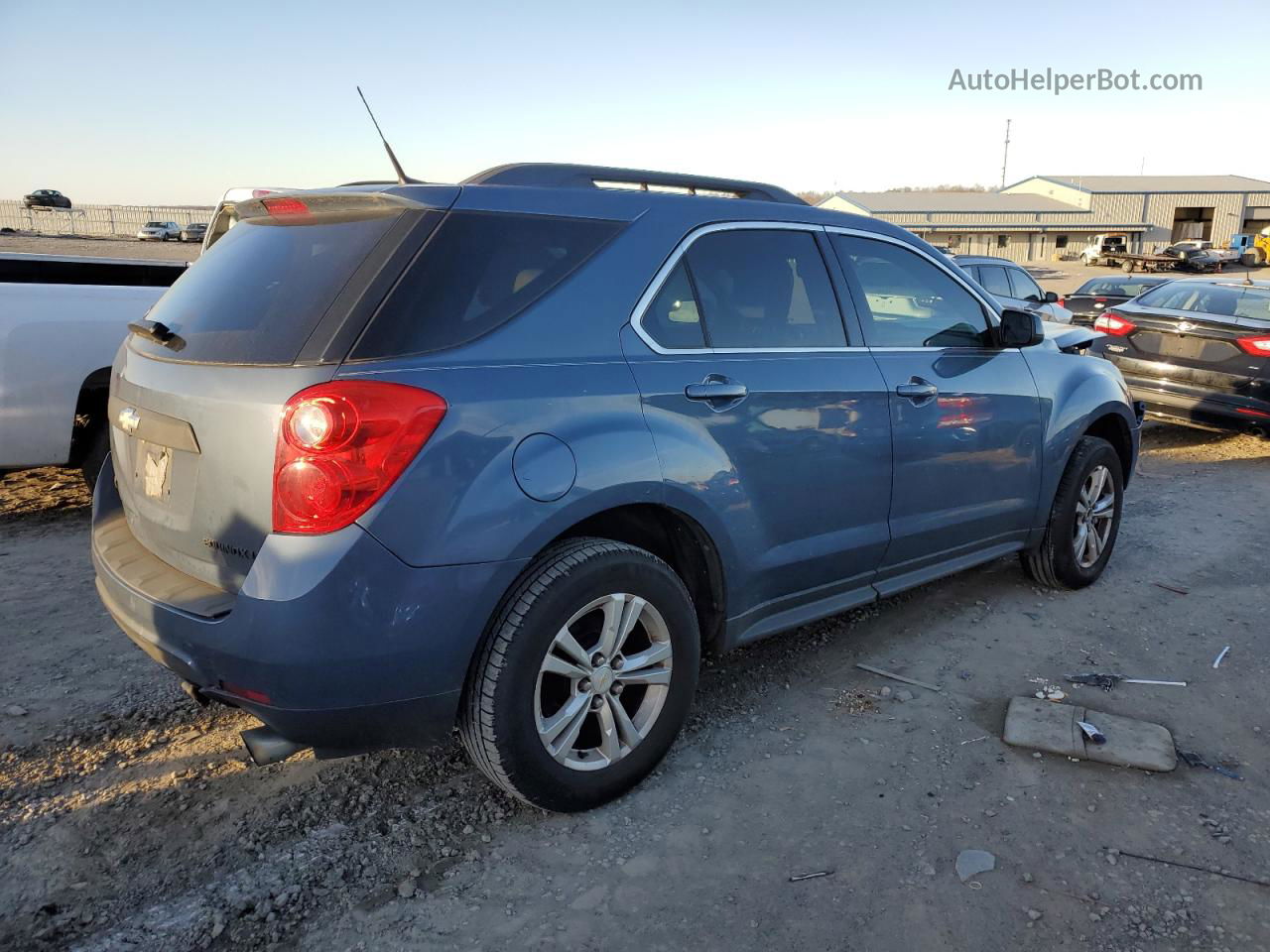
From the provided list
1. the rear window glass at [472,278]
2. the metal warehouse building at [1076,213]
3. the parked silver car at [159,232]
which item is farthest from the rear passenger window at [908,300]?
Result: the metal warehouse building at [1076,213]

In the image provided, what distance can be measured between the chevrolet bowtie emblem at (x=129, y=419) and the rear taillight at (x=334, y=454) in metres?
0.80

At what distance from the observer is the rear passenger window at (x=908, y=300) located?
3.73 metres

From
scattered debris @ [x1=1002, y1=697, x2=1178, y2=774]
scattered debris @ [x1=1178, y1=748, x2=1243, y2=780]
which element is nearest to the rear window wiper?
scattered debris @ [x1=1002, y1=697, x2=1178, y2=774]

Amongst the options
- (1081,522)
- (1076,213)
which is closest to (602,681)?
(1081,522)

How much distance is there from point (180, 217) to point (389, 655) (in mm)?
63174

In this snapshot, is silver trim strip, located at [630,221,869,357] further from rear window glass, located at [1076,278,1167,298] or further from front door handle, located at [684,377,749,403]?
rear window glass, located at [1076,278,1167,298]

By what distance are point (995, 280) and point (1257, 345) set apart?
521 cm

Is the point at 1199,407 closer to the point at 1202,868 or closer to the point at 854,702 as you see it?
the point at 854,702

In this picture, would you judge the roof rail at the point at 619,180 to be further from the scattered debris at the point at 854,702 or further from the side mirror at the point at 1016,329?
the scattered debris at the point at 854,702

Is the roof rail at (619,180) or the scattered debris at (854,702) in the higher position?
the roof rail at (619,180)

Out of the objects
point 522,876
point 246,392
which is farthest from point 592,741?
point 246,392

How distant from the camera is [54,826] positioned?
2.76 meters

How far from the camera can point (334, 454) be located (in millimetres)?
2295

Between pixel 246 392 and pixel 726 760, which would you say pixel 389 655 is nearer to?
pixel 246 392
